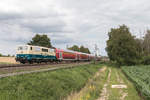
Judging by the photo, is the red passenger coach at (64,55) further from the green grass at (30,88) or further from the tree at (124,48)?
the green grass at (30,88)

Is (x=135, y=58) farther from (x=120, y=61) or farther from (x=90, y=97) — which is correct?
(x=90, y=97)

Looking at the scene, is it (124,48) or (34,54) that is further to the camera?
(124,48)

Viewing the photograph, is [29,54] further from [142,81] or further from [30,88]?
[142,81]

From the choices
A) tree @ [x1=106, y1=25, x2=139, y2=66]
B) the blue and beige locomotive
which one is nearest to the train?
the blue and beige locomotive

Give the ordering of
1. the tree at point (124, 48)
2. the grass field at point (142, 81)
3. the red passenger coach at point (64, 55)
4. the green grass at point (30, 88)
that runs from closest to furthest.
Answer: the green grass at point (30, 88)
the grass field at point (142, 81)
the red passenger coach at point (64, 55)
the tree at point (124, 48)

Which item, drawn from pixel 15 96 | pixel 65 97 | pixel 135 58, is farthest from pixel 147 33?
pixel 15 96

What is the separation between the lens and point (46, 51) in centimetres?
3312

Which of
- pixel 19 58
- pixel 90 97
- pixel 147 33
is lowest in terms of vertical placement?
pixel 90 97

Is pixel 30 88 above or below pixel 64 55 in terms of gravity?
below

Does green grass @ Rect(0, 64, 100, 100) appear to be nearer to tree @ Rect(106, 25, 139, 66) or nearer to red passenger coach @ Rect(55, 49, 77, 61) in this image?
red passenger coach @ Rect(55, 49, 77, 61)

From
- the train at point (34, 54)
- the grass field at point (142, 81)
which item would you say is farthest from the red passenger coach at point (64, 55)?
the grass field at point (142, 81)

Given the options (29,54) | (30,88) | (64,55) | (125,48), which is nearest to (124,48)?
(125,48)

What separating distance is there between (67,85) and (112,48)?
4592 cm

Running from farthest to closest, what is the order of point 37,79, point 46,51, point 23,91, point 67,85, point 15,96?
point 46,51 < point 67,85 < point 37,79 < point 23,91 < point 15,96
